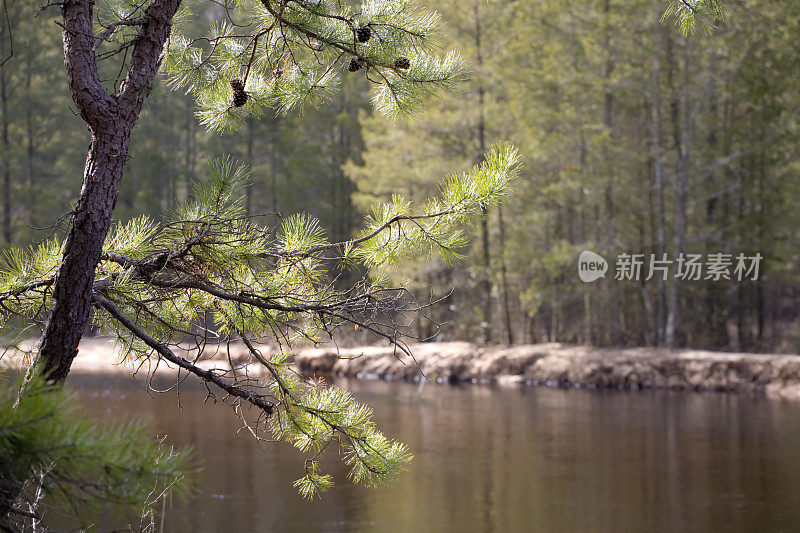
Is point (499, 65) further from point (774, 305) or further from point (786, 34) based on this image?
point (774, 305)

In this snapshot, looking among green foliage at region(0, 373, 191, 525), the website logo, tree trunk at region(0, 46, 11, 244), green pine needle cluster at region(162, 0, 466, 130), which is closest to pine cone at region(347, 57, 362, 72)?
green pine needle cluster at region(162, 0, 466, 130)

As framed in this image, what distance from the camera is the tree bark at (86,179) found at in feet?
5.79

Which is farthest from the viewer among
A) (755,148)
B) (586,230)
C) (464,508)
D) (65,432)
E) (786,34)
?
(586,230)

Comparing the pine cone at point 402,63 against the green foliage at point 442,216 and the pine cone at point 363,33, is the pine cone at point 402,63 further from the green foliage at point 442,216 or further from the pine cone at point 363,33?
the green foliage at point 442,216

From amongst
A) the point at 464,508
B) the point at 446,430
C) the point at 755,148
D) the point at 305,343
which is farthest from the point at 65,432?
the point at 755,148

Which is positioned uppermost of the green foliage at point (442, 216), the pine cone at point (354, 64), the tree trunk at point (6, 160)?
the tree trunk at point (6, 160)

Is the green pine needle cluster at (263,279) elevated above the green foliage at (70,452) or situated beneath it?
elevated above

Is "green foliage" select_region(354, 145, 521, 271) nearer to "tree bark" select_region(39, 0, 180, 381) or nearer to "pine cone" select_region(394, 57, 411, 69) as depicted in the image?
"pine cone" select_region(394, 57, 411, 69)

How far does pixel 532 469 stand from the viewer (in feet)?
23.9

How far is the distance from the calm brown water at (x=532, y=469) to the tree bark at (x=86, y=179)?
4.10m

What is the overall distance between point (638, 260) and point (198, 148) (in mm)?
11831

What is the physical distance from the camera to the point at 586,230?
1532 centimetres

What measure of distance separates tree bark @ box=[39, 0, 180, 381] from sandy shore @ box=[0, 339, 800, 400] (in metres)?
8.97

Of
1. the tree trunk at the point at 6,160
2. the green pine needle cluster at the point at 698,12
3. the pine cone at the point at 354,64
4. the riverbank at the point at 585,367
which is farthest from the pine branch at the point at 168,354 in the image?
the tree trunk at the point at 6,160
